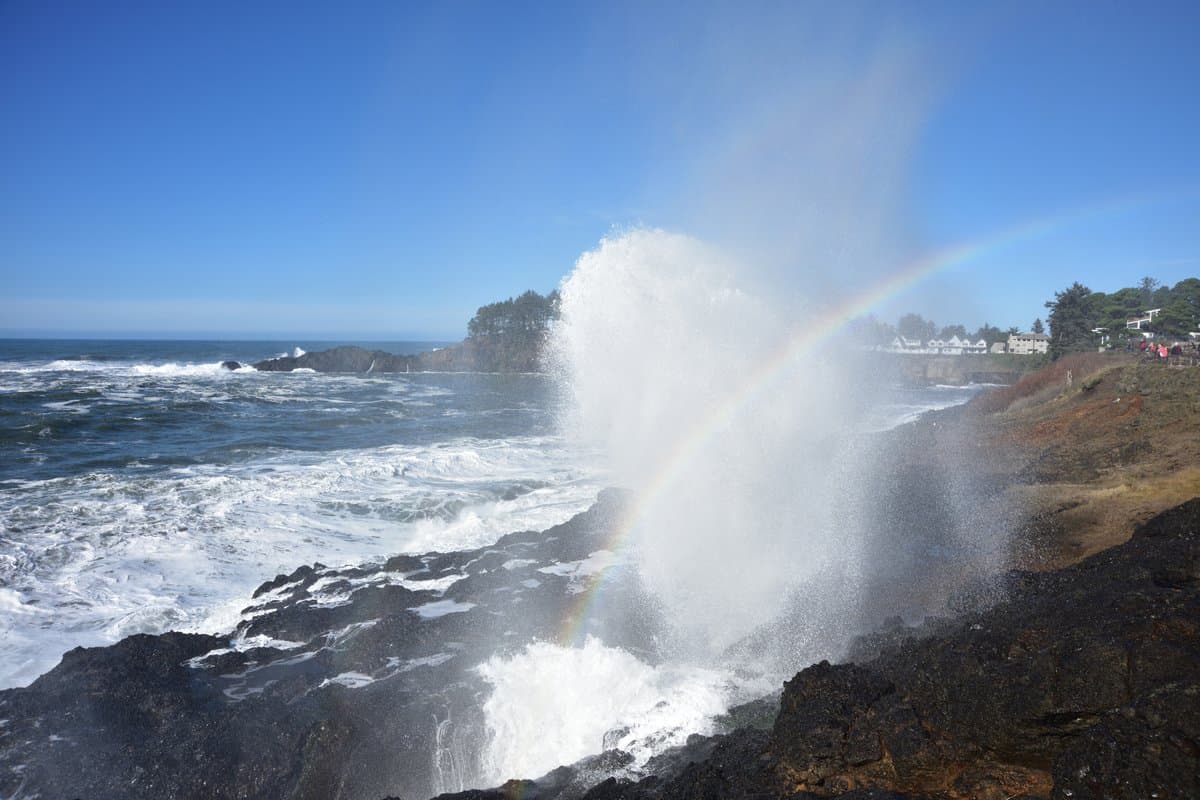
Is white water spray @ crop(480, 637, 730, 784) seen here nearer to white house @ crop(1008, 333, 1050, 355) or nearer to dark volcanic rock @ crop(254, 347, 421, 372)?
dark volcanic rock @ crop(254, 347, 421, 372)

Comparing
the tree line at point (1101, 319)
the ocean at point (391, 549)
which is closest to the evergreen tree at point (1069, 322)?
the tree line at point (1101, 319)

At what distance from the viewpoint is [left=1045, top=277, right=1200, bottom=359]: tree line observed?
5500 cm

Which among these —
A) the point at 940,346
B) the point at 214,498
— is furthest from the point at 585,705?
the point at 940,346

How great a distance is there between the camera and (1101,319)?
69938mm

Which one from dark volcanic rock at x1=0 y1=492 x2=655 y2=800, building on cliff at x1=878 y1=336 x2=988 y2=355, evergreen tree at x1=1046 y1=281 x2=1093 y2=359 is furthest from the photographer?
building on cliff at x1=878 y1=336 x2=988 y2=355

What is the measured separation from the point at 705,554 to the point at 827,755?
808cm

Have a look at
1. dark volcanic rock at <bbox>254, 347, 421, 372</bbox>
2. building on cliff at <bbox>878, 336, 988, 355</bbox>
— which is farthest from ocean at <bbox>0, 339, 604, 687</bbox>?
building on cliff at <bbox>878, 336, 988, 355</bbox>

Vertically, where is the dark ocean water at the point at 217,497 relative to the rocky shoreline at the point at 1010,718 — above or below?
below

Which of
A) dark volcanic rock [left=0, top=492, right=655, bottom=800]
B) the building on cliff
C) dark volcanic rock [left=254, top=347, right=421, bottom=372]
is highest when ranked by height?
the building on cliff

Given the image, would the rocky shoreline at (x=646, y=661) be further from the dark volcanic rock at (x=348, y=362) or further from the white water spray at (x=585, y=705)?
the dark volcanic rock at (x=348, y=362)

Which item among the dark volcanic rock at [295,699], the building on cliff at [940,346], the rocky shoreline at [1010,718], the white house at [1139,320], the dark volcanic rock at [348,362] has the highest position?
the white house at [1139,320]

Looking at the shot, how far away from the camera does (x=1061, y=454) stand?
18.8 m

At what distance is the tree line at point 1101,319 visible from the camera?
55000 mm

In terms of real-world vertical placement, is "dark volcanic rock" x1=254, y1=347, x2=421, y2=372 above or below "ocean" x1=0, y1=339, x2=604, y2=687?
above
